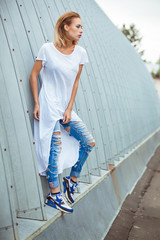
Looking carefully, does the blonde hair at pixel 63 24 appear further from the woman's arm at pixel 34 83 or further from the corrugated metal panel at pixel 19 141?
the corrugated metal panel at pixel 19 141

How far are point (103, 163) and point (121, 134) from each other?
7.48 feet

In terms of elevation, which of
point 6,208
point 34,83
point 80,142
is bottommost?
point 6,208

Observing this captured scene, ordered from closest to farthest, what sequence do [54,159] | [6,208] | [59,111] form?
[6,208] < [54,159] < [59,111]

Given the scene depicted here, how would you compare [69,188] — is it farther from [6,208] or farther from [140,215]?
[140,215]

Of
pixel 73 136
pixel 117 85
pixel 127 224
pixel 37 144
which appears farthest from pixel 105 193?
pixel 117 85

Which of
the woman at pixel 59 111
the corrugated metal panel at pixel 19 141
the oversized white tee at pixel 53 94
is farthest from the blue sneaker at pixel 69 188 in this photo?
the corrugated metal panel at pixel 19 141

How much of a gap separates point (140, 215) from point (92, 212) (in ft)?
5.71

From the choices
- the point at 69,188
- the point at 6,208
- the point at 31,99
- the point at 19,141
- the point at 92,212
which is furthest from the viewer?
the point at 92,212

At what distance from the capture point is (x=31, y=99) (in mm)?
4285

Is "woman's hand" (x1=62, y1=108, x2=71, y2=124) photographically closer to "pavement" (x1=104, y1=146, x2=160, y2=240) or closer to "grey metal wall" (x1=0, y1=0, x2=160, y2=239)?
"grey metal wall" (x1=0, y1=0, x2=160, y2=239)

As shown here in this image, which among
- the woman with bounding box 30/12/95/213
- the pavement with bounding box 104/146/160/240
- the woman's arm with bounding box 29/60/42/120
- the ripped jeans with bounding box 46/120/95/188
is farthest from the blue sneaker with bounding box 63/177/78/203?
the pavement with bounding box 104/146/160/240

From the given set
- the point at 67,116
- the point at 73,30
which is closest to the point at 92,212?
the point at 67,116

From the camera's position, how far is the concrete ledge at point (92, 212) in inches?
142

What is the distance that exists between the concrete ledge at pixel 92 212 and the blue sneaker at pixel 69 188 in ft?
0.53
